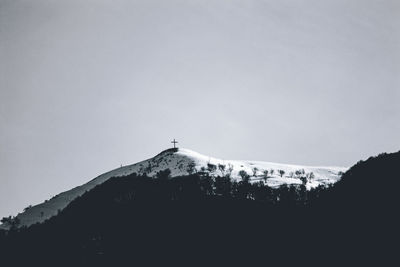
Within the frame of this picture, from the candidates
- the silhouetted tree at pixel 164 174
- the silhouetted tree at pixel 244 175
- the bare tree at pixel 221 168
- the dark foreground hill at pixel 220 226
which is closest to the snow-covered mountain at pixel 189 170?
the bare tree at pixel 221 168

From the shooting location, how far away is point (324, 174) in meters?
183

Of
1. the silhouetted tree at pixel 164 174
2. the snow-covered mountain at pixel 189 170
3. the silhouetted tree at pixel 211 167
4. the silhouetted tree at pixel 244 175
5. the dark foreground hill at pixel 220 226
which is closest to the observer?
the dark foreground hill at pixel 220 226

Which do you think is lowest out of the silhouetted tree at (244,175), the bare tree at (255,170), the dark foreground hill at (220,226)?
the dark foreground hill at (220,226)

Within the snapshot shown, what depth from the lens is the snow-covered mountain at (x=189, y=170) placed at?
156 meters

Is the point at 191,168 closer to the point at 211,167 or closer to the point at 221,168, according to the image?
the point at 211,167

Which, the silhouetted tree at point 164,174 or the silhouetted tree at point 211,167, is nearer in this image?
the silhouetted tree at point 164,174

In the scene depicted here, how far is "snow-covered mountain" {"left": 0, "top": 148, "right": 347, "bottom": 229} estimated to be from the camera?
6122 inches

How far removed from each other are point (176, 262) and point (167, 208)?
77.1 ft

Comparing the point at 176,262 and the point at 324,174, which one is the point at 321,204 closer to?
the point at 176,262

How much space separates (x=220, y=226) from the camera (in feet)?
333

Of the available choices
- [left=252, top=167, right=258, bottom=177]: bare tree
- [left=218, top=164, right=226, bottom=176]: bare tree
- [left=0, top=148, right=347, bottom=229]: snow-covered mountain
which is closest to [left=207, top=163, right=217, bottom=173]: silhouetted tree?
[left=0, top=148, right=347, bottom=229]: snow-covered mountain

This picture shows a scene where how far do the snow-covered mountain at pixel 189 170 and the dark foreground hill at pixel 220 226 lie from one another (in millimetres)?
14560

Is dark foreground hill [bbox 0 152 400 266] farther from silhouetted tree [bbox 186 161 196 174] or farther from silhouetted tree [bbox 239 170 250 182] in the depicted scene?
silhouetted tree [bbox 239 170 250 182]

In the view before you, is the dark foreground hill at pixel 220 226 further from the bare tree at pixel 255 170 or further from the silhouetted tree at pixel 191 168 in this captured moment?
the bare tree at pixel 255 170
